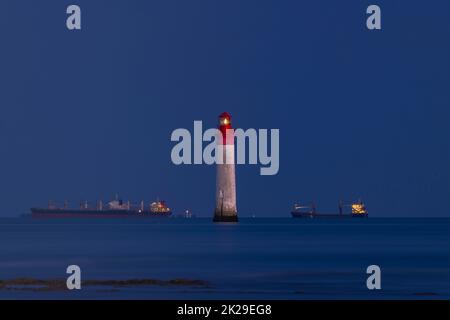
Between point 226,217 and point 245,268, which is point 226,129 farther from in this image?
point 245,268

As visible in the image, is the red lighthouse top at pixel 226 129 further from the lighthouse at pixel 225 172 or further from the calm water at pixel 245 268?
the calm water at pixel 245 268

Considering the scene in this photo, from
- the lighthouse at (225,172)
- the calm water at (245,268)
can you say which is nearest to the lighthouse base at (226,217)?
the lighthouse at (225,172)

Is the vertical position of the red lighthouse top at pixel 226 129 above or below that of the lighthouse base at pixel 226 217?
above

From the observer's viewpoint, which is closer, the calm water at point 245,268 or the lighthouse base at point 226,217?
the calm water at point 245,268

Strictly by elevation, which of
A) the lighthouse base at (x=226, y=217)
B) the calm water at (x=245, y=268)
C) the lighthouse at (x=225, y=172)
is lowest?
the calm water at (x=245, y=268)

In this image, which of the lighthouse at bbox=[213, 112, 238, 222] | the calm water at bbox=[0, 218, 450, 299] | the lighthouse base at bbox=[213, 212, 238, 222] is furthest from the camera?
the lighthouse base at bbox=[213, 212, 238, 222]

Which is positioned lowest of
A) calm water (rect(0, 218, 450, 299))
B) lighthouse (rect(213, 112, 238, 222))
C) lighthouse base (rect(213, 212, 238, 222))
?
calm water (rect(0, 218, 450, 299))

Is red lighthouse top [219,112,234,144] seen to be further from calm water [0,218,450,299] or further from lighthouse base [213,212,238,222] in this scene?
calm water [0,218,450,299]

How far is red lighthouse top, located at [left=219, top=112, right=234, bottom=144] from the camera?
114875mm

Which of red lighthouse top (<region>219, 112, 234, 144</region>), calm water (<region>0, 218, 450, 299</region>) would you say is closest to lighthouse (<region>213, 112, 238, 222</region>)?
red lighthouse top (<region>219, 112, 234, 144</region>)

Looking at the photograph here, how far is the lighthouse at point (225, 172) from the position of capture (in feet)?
373
